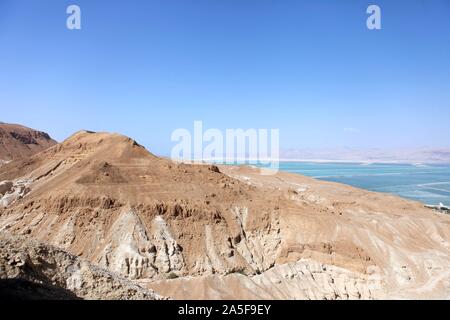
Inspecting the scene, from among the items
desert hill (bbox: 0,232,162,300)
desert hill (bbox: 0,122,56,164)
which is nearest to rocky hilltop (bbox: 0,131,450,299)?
desert hill (bbox: 0,232,162,300)

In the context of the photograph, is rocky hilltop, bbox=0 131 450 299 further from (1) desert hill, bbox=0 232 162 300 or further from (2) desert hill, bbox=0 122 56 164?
(2) desert hill, bbox=0 122 56 164

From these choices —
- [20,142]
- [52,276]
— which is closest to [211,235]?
[52,276]

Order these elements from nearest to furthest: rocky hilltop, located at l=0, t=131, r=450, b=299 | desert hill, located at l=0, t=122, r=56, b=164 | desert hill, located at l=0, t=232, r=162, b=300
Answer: desert hill, located at l=0, t=232, r=162, b=300 < rocky hilltop, located at l=0, t=131, r=450, b=299 < desert hill, located at l=0, t=122, r=56, b=164

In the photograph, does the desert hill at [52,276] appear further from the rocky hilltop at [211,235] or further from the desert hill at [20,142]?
the desert hill at [20,142]
